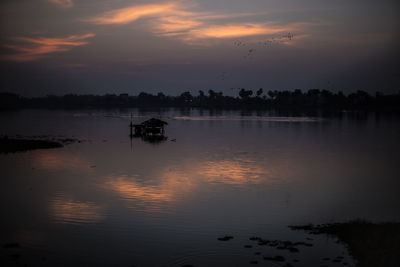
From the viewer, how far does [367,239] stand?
19.4m

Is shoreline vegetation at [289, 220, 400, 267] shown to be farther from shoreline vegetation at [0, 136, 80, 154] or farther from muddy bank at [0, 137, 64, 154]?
muddy bank at [0, 137, 64, 154]

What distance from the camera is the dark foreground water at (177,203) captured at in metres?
19.0

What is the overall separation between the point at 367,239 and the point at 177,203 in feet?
43.0

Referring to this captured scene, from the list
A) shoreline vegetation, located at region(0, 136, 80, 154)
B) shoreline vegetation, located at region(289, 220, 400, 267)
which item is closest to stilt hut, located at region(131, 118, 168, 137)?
shoreline vegetation, located at region(0, 136, 80, 154)

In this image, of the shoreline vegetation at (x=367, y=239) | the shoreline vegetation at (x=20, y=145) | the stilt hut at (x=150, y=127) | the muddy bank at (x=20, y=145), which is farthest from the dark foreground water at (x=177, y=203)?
the stilt hut at (x=150, y=127)

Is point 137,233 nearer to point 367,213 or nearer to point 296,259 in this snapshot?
point 296,259

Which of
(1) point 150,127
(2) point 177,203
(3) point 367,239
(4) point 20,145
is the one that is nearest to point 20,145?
(4) point 20,145

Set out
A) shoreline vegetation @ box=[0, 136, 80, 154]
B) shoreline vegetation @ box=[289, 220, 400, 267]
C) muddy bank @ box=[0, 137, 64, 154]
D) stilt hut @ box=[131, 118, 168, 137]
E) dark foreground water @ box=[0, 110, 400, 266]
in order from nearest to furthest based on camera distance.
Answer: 1. shoreline vegetation @ box=[289, 220, 400, 267]
2. dark foreground water @ box=[0, 110, 400, 266]
3. shoreline vegetation @ box=[0, 136, 80, 154]
4. muddy bank @ box=[0, 137, 64, 154]
5. stilt hut @ box=[131, 118, 168, 137]

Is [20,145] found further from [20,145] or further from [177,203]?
[177,203]

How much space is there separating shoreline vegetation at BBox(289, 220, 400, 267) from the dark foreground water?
719 mm

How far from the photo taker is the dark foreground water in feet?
62.4

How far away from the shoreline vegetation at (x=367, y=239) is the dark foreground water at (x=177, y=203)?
2.36 ft

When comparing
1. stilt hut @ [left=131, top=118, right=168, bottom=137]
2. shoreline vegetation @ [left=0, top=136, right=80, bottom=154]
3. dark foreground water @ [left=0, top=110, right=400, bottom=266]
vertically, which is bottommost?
dark foreground water @ [left=0, top=110, right=400, bottom=266]

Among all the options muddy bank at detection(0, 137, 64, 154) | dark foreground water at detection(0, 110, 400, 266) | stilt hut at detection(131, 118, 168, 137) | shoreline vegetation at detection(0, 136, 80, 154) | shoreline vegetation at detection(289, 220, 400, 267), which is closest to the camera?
shoreline vegetation at detection(289, 220, 400, 267)
